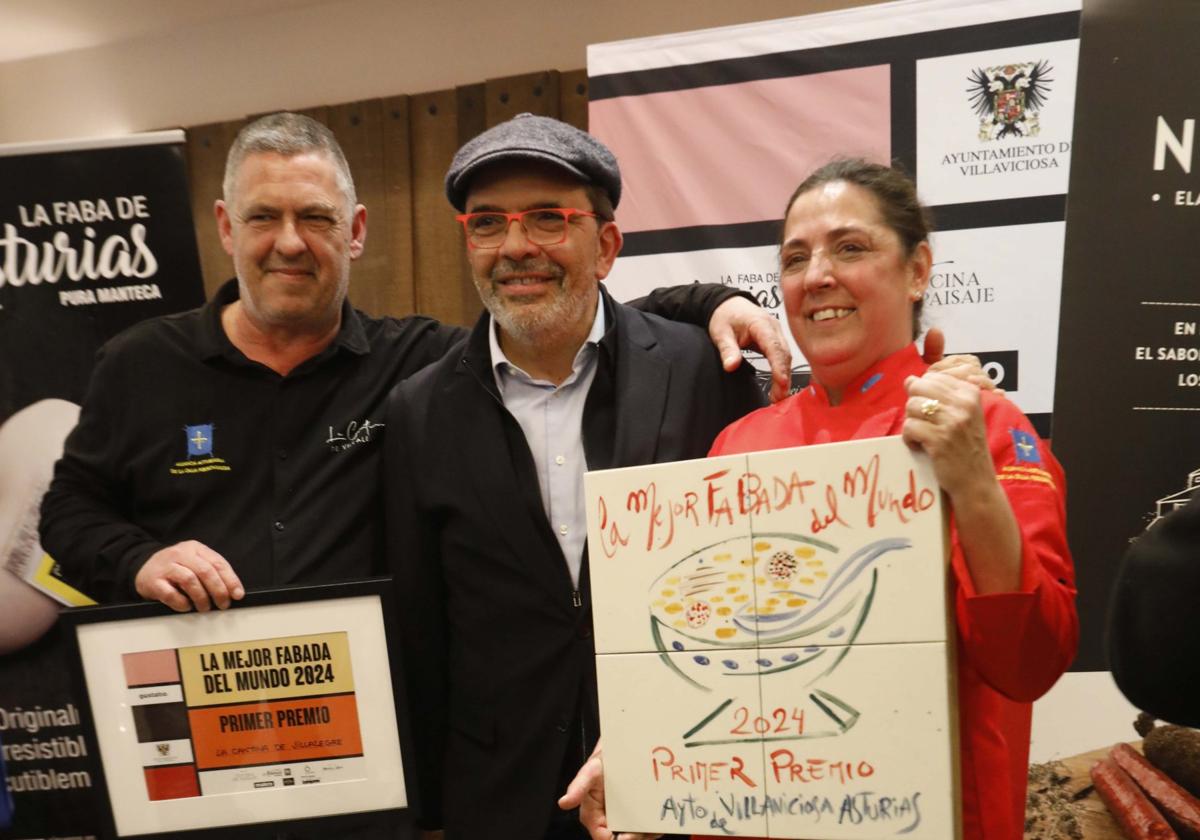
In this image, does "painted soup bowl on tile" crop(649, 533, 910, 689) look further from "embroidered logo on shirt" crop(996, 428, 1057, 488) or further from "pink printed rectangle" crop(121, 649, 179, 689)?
"pink printed rectangle" crop(121, 649, 179, 689)

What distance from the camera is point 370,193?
3.99 meters

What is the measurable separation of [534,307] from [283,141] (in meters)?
0.68

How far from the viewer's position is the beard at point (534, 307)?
5.88 feet

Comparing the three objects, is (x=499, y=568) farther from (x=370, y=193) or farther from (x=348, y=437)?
(x=370, y=193)

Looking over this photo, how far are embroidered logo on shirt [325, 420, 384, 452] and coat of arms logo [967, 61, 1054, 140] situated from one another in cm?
179

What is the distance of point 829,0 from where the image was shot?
11.4ft

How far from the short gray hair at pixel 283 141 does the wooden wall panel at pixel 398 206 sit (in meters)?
1.82

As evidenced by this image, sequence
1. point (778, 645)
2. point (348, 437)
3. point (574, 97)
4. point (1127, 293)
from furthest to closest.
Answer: point (574, 97), point (1127, 293), point (348, 437), point (778, 645)

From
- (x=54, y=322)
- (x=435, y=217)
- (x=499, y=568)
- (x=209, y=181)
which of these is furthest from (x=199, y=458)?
(x=209, y=181)

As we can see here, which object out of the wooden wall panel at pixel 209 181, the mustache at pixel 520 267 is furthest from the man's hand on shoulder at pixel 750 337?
the wooden wall panel at pixel 209 181

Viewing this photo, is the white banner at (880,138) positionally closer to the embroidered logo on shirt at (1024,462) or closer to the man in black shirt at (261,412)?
the man in black shirt at (261,412)

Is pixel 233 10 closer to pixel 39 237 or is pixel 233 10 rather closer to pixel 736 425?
pixel 39 237

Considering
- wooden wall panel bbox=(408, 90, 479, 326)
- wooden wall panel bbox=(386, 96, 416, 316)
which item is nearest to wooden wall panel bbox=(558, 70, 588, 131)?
wooden wall panel bbox=(408, 90, 479, 326)

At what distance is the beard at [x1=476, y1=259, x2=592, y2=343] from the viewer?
1791 millimetres
